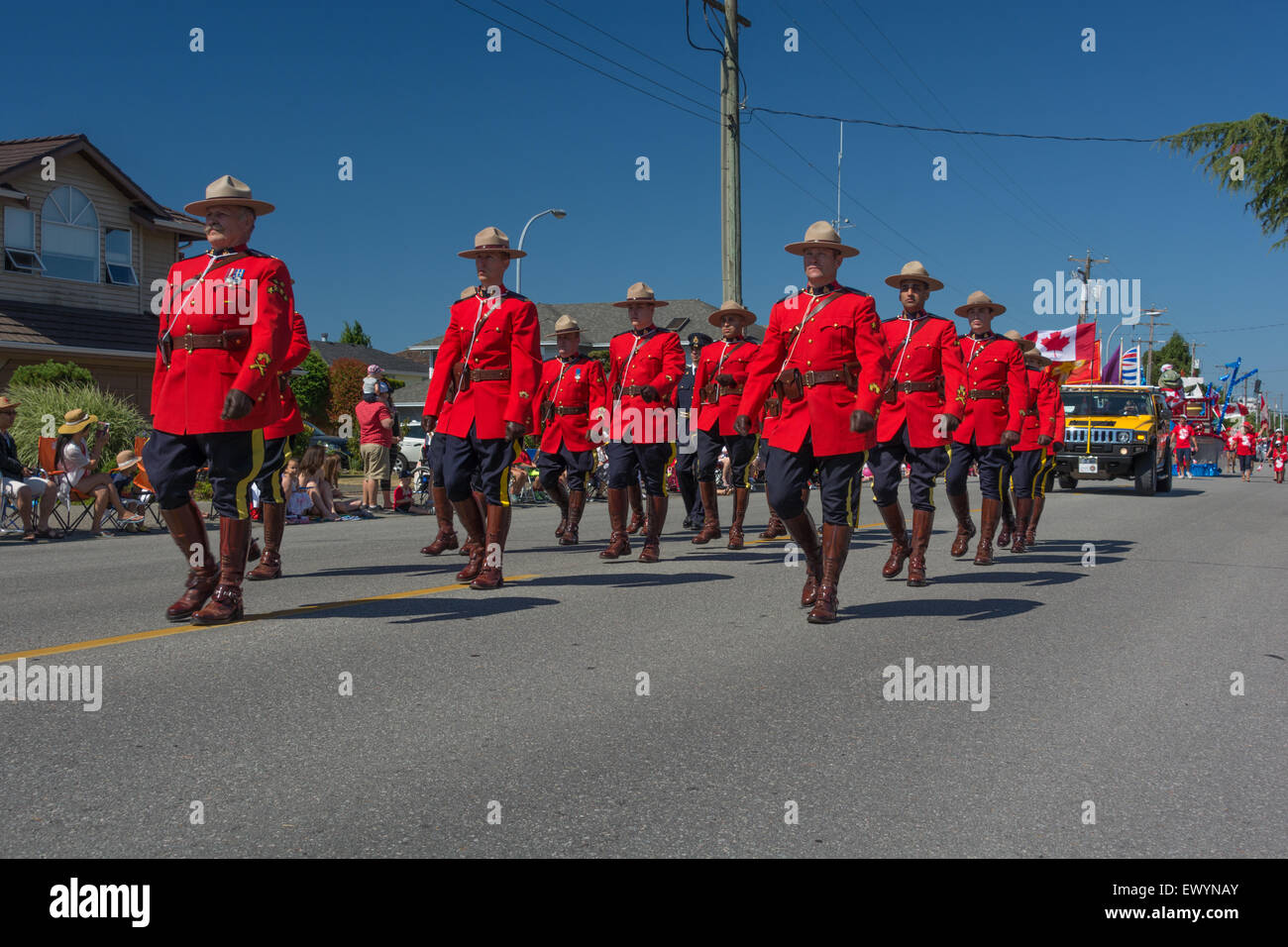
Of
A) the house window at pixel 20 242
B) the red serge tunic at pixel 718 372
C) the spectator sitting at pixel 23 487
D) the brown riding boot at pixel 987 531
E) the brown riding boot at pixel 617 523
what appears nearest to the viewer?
the brown riding boot at pixel 617 523

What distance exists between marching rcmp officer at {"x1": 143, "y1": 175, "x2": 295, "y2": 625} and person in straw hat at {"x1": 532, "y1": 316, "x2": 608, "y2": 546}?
5206mm

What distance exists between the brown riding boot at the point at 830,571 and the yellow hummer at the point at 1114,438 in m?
18.5

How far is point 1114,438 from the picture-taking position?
79.9ft

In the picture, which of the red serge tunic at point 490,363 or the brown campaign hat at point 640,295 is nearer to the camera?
the red serge tunic at point 490,363

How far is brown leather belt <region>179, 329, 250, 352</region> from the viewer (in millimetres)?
6258

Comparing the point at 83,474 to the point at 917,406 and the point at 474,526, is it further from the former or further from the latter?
the point at 917,406

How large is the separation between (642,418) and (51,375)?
14.4 m

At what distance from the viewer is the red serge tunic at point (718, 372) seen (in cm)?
1139

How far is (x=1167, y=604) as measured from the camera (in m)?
8.34

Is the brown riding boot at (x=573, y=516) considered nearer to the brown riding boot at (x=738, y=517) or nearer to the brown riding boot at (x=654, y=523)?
the brown riding boot at (x=738, y=517)

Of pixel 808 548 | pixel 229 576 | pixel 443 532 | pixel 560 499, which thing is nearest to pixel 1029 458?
pixel 560 499

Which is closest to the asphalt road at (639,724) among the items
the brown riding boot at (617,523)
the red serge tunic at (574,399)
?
the brown riding boot at (617,523)
